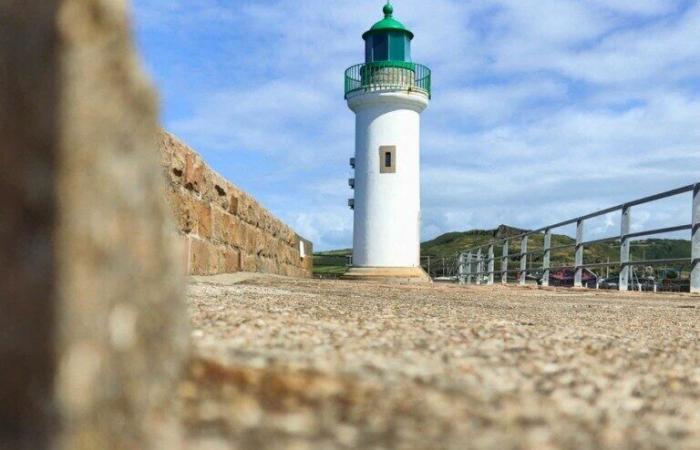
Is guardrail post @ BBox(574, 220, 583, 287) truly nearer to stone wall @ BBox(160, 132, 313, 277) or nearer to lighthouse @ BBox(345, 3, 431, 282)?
stone wall @ BBox(160, 132, 313, 277)

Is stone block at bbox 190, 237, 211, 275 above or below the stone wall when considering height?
below

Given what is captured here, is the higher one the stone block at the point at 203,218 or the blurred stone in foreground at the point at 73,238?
the stone block at the point at 203,218

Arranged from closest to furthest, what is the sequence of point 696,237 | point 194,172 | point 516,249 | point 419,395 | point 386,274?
point 419,395
point 194,172
point 696,237
point 386,274
point 516,249

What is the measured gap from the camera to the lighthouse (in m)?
16.4

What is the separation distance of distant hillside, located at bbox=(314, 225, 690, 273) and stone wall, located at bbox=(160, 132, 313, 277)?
9.46 metres

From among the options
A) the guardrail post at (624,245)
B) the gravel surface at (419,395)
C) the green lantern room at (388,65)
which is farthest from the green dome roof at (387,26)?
the gravel surface at (419,395)

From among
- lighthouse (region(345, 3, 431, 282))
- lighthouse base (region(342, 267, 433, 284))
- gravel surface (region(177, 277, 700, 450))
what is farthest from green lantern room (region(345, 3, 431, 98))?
gravel surface (region(177, 277, 700, 450))

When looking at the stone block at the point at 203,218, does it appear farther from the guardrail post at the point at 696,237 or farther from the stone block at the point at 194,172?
the guardrail post at the point at 696,237

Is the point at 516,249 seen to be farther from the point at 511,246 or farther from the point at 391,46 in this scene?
the point at 391,46

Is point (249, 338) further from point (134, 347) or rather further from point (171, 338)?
point (134, 347)

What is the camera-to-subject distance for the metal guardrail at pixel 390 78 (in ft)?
54.4

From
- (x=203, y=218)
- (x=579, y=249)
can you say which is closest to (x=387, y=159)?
(x=579, y=249)

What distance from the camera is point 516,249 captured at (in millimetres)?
35281

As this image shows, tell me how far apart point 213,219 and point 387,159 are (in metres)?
10.3
